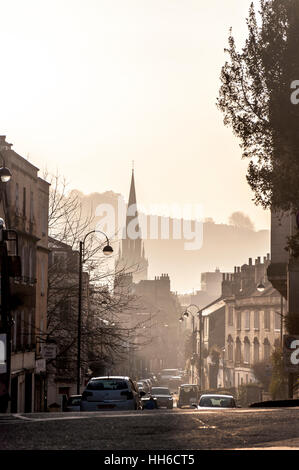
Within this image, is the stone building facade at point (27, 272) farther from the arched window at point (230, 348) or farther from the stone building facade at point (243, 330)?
the arched window at point (230, 348)

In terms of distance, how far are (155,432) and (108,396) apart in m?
11.7

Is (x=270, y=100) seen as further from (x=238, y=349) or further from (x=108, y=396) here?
(x=238, y=349)

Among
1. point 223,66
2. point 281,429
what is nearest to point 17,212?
point 223,66

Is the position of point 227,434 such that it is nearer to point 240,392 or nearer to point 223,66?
point 223,66

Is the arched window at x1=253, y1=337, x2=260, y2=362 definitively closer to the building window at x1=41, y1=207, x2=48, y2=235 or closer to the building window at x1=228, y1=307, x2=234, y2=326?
the building window at x1=228, y1=307, x2=234, y2=326

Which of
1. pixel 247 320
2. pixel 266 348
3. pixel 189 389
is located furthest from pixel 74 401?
pixel 247 320

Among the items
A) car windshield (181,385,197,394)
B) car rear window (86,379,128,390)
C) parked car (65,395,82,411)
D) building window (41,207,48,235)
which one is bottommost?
car windshield (181,385,197,394)

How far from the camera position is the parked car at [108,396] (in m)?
25.1

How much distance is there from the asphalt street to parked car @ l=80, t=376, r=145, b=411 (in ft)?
26.6

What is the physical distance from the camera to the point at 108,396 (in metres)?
25.2

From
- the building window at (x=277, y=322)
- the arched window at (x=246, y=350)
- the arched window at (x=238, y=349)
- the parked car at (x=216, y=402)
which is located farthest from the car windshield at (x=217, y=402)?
the arched window at (x=238, y=349)

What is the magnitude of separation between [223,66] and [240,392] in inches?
2393

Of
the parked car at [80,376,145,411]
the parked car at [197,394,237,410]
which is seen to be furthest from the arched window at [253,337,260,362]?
the parked car at [80,376,145,411]

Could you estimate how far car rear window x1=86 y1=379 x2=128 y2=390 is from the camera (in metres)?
25.5
